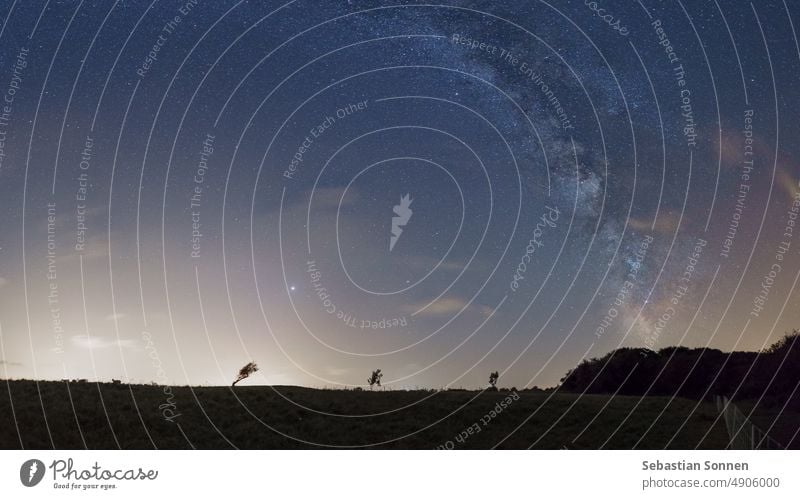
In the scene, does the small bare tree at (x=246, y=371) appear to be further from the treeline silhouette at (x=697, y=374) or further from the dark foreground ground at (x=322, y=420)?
the treeline silhouette at (x=697, y=374)

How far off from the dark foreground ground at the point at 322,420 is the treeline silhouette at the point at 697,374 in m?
3.92

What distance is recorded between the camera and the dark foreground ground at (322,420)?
102ft

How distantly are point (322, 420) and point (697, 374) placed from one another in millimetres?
26377

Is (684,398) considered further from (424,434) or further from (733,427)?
(424,434)

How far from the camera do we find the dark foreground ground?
31.0 metres

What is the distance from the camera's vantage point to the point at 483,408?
42.1 m

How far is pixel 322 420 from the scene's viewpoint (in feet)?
121
